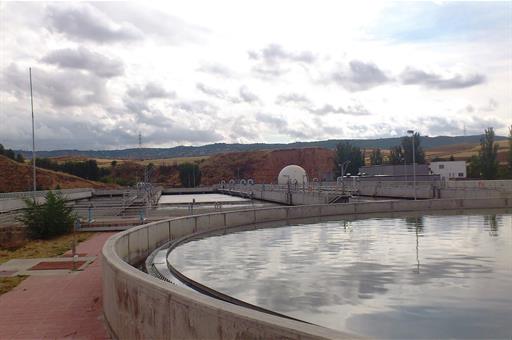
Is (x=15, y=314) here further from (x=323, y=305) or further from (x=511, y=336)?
(x=511, y=336)

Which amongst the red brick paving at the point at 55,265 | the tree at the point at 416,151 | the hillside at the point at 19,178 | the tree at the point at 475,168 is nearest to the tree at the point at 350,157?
the tree at the point at 416,151

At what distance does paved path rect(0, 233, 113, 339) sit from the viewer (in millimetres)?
8898

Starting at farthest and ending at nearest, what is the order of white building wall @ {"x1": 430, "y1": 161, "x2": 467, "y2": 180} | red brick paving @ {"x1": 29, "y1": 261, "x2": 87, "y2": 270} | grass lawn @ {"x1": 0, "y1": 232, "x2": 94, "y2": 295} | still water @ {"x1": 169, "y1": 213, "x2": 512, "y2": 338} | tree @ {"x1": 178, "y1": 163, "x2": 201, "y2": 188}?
tree @ {"x1": 178, "y1": 163, "x2": 201, "y2": 188}
white building wall @ {"x1": 430, "y1": 161, "x2": 467, "y2": 180}
grass lawn @ {"x1": 0, "y1": 232, "x2": 94, "y2": 295}
red brick paving @ {"x1": 29, "y1": 261, "x2": 87, "y2": 270}
still water @ {"x1": 169, "y1": 213, "x2": 512, "y2": 338}

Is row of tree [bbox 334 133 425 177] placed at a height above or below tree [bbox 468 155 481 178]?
above

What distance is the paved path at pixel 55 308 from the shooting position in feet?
29.2

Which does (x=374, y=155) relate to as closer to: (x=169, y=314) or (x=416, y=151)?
(x=416, y=151)

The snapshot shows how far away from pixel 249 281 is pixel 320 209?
16633 millimetres

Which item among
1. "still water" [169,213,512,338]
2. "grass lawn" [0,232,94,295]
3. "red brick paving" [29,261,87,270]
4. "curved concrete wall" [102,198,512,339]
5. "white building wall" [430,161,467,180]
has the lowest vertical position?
"grass lawn" [0,232,94,295]

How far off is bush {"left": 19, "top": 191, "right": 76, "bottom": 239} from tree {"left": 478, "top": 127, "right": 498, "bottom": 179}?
236ft

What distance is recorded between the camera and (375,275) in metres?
11.8

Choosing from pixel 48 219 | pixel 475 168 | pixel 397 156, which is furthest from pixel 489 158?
pixel 48 219

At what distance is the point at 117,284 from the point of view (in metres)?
7.89

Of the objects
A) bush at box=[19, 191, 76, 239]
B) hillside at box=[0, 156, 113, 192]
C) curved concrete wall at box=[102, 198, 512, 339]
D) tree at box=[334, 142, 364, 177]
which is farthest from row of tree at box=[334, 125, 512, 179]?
hillside at box=[0, 156, 113, 192]

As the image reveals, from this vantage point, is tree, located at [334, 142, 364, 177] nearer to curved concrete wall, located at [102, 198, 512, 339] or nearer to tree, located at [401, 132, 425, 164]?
tree, located at [401, 132, 425, 164]
